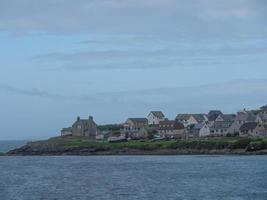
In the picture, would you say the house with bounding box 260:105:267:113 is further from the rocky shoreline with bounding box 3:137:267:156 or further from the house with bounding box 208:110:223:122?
the rocky shoreline with bounding box 3:137:267:156

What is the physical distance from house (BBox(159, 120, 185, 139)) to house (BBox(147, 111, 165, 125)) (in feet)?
58.0

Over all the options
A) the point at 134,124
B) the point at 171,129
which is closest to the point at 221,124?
the point at 171,129

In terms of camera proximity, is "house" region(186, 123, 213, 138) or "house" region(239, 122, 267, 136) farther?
"house" region(186, 123, 213, 138)

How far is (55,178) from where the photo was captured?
73562 millimetres

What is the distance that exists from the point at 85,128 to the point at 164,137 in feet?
85.9

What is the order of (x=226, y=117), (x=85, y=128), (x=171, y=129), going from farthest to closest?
(x=85, y=128) → (x=226, y=117) → (x=171, y=129)

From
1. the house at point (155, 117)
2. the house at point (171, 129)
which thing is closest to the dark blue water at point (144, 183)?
the house at point (171, 129)

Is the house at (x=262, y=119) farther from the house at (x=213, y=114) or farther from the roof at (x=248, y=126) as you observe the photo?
the house at (x=213, y=114)

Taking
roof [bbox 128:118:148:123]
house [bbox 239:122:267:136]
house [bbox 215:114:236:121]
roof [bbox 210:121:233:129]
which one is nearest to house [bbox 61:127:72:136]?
roof [bbox 128:118:148:123]

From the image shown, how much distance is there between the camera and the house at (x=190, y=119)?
7082 inches

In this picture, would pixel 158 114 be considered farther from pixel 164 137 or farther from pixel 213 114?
pixel 164 137

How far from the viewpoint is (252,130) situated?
144125 mm

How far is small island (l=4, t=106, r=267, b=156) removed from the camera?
125188 mm

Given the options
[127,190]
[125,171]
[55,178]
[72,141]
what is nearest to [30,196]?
[127,190]
